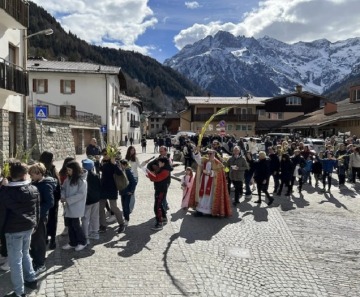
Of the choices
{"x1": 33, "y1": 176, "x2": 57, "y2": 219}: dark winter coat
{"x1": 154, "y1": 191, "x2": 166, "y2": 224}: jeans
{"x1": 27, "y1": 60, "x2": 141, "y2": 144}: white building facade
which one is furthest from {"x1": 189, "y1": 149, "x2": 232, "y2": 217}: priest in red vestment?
{"x1": 27, "y1": 60, "x2": 141, "y2": 144}: white building facade

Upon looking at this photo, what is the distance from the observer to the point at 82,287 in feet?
17.3

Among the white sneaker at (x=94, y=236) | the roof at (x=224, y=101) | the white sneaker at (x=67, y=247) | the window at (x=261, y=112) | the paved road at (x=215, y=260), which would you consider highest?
the roof at (x=224, y=101)

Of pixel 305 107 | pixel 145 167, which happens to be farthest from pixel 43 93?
pixel 305 107

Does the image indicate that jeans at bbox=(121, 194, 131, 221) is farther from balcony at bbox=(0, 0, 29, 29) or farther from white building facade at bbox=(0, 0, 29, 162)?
balcony at bbox=(0, 0, 29, 29)

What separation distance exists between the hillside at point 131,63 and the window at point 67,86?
89174 millimetres

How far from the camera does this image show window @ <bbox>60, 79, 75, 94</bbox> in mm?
39594

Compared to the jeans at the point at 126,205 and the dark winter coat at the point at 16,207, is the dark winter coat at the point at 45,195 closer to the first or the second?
the dark winter coat at the point at 16,207

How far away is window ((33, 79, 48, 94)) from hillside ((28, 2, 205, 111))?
8829cm

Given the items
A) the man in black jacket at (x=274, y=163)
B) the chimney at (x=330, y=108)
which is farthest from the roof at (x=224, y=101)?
the man in black jacket at (x=274, y=163)

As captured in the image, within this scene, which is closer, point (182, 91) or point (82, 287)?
point (82, 287)

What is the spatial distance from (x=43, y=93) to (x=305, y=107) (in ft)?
145

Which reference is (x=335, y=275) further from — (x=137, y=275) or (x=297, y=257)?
(x=137, y=275)

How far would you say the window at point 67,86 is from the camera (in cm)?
3959

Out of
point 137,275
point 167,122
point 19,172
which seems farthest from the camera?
point 167,122
